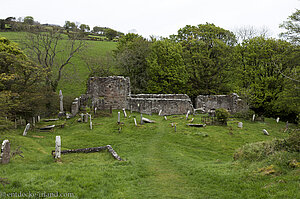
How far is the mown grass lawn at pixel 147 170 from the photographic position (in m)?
8.52

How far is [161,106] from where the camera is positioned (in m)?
29.9

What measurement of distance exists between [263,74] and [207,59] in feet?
29.6

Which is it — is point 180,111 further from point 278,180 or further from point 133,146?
point 278,180

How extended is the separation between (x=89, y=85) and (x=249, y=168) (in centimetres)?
2517

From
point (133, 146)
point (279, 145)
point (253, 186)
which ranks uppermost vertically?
point (279, 145)

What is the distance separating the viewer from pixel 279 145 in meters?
11.8

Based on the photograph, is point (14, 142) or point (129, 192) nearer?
point (129, 192)

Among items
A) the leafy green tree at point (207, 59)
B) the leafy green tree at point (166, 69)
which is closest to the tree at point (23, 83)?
the leafy green tree at point (166, 69)

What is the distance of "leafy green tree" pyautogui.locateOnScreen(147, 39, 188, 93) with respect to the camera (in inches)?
1494

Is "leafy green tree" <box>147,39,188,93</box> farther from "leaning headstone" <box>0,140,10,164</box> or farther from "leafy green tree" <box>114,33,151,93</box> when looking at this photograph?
"leaning headstone" <box>0,140,10,164</box>

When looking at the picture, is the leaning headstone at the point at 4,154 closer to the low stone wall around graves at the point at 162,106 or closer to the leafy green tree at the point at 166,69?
the low stone wall around graves at the point at 162,106

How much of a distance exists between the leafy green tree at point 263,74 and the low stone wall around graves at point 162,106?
30.7 ft

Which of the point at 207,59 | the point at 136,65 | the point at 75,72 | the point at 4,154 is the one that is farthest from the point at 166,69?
the point at 4,154

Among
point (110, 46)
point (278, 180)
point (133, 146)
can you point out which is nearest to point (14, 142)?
point (133, 146)
